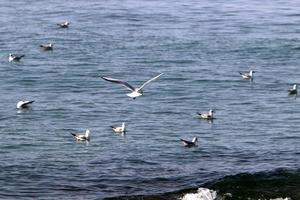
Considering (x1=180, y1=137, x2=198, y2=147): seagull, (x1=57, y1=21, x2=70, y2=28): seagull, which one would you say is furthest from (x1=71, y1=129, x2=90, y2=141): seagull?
(x1=57, y1=21, x2=70, y2=28): seagull

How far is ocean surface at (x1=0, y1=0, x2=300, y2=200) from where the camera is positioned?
34469 mm

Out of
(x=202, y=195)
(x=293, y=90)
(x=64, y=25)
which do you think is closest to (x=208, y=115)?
(x=293, y=90)

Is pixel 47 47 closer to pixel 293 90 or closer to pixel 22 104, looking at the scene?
pixel 22 104

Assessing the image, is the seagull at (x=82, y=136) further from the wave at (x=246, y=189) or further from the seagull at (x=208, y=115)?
the wave at (x=246, y=189)

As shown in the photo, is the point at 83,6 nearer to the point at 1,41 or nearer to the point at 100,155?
the point at 1,41

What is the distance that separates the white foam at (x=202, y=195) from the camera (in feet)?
104

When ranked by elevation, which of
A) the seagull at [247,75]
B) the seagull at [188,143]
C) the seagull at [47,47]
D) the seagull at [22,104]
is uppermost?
the seagull at [47,47]

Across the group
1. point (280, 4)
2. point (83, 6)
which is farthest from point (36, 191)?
point (280, 4)

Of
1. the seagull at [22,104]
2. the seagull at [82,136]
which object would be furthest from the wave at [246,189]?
the seagull at [22,104]

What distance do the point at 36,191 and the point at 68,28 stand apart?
119 ft

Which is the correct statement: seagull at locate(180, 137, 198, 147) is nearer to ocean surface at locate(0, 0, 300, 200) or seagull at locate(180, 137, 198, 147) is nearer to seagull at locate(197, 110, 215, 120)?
ocean surface at locate(0, 0, 300, 200)

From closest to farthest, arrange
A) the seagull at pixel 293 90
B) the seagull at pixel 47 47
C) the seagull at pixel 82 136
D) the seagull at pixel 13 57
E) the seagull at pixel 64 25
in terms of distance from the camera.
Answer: the seagull at pixel 82 136 < the seagull at pixel 293 90 < the seagull at pixel 13 57 < the seagull at pixel 47 47 < the seagull at pixel 64 25

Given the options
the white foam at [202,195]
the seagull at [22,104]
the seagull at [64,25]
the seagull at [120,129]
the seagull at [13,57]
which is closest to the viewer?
the white foam at [202,195]

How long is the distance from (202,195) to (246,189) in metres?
1.76
